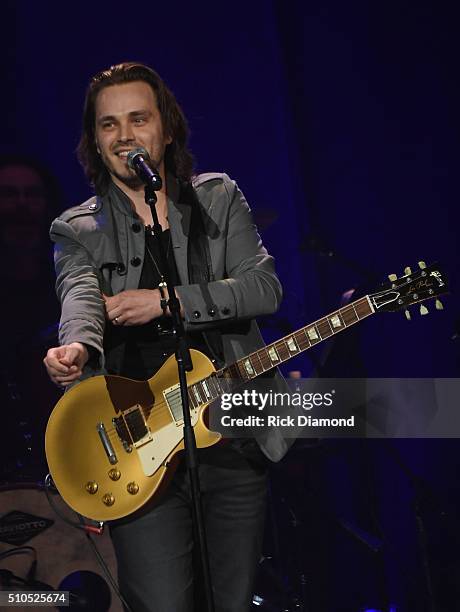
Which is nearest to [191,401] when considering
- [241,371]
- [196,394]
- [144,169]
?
[196,394]

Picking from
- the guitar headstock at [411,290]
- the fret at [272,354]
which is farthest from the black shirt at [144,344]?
the guitar headstock at [411,290]

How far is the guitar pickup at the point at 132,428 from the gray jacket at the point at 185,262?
0.53ft

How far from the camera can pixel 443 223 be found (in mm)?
4172

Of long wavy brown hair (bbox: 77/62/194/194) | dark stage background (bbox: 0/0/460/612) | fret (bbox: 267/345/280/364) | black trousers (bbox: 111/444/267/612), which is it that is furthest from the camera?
dark stage background (bbox: 0/0/460/612)

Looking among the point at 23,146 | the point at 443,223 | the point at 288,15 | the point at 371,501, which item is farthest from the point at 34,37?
the point at 371,501

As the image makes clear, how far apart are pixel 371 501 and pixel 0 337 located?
2.24m

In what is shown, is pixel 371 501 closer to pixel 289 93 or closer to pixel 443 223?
pixel 443 223

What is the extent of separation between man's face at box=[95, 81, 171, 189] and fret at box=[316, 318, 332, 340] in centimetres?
77

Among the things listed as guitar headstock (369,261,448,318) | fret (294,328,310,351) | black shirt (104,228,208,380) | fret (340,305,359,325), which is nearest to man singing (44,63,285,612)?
black shirt (104,228,208,380)

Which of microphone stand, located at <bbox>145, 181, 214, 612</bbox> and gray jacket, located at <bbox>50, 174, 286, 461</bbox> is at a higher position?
gray jacket, located at <bbox>50, 174, 286, 461</bbox>

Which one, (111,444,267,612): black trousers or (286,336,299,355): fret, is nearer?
(111,444,267,612): black trousers

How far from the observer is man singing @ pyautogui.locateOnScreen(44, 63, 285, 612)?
2480 millimetres

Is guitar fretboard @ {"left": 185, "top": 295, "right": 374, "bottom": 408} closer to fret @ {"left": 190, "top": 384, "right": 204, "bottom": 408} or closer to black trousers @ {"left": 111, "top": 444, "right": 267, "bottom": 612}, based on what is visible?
fret @ {"left": 190, "top": 384, "right": 204, "bottom": 408}

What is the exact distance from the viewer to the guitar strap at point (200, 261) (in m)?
2.71
